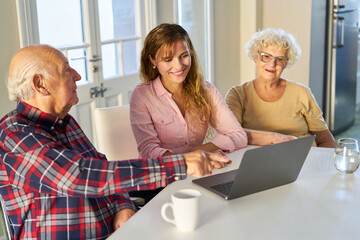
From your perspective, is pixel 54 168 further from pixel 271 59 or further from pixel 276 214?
pixel 271 59

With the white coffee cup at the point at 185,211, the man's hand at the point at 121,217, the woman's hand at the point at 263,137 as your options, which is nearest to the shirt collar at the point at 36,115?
the man's hand at the point at 121,217

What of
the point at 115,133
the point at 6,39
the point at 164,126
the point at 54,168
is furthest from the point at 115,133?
A: the point at 6,39

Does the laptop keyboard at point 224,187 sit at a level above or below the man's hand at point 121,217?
above

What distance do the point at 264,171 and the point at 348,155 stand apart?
381mm

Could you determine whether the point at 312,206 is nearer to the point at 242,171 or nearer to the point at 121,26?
the point at 242,171

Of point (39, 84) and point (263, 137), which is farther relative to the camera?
point (263, 137)

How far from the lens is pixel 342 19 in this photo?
4566 mm

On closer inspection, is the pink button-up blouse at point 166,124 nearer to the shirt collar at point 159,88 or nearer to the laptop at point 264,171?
the shirt collar at point 159,88

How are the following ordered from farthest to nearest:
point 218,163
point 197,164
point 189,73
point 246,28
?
1. point 246,28
2. point 189,73
3. point 218,163
4. point 197,164

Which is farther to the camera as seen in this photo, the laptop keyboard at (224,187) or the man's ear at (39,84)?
the laptop keyboard at (224,187)

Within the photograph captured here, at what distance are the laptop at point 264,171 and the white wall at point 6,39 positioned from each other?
55.5 inches

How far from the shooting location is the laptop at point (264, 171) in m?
1.47

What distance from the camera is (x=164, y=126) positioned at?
2.14 m

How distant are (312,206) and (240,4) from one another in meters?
3.51
